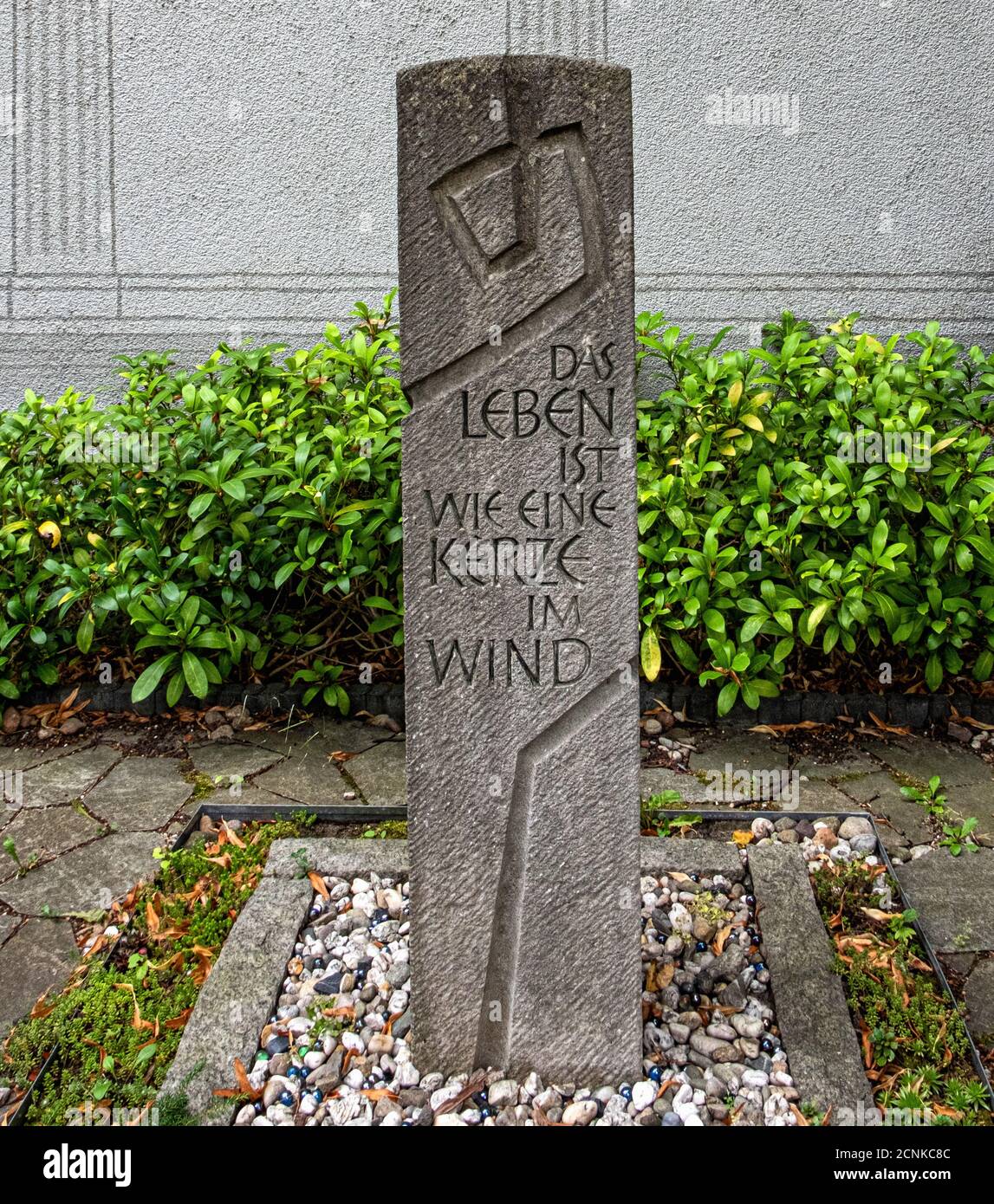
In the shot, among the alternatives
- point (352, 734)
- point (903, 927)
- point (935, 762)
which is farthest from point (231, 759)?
point (935, 762)

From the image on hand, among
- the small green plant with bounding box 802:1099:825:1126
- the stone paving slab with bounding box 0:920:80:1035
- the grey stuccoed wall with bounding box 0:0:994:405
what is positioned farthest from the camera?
the grey stuccoed wall with bounding box 0:0:994:405

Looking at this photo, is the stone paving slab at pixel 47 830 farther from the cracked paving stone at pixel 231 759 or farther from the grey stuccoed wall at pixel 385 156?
the grey stuccoed wall at pixel 385 156

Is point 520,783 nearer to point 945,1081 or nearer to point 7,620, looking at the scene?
point 945,1081

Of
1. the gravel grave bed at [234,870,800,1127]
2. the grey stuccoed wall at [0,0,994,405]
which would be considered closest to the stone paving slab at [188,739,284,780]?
the gravel grave bed at [234,870,800,1127]

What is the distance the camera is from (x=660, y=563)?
A: 352 cm

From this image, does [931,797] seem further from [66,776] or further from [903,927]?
[66,776]

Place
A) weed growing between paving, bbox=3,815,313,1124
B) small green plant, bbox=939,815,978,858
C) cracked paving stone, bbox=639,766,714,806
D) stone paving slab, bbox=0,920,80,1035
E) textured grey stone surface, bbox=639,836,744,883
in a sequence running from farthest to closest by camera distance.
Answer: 1. cracked paving stone, bbox=639,766,714,806
2. small green plant, bbox=939,815,978,858
3. textured grey stone surface, bbox=639,836,744,883
4. stone paving slab, bbox=0,920,80,1035
5. weed growing between paving, bbox=3,815,313,1124

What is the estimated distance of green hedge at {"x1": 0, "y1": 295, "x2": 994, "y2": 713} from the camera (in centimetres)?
341

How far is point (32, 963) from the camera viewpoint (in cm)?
236

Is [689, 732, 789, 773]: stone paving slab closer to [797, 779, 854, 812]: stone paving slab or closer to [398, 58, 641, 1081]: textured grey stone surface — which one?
[797, 779, 854, 812]: stone paving slab

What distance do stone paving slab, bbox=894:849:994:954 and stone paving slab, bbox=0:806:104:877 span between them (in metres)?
2.26

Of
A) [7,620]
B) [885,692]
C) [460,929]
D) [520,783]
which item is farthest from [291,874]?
[885,692]

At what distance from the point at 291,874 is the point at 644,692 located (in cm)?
156

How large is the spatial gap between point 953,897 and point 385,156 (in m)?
3.58
